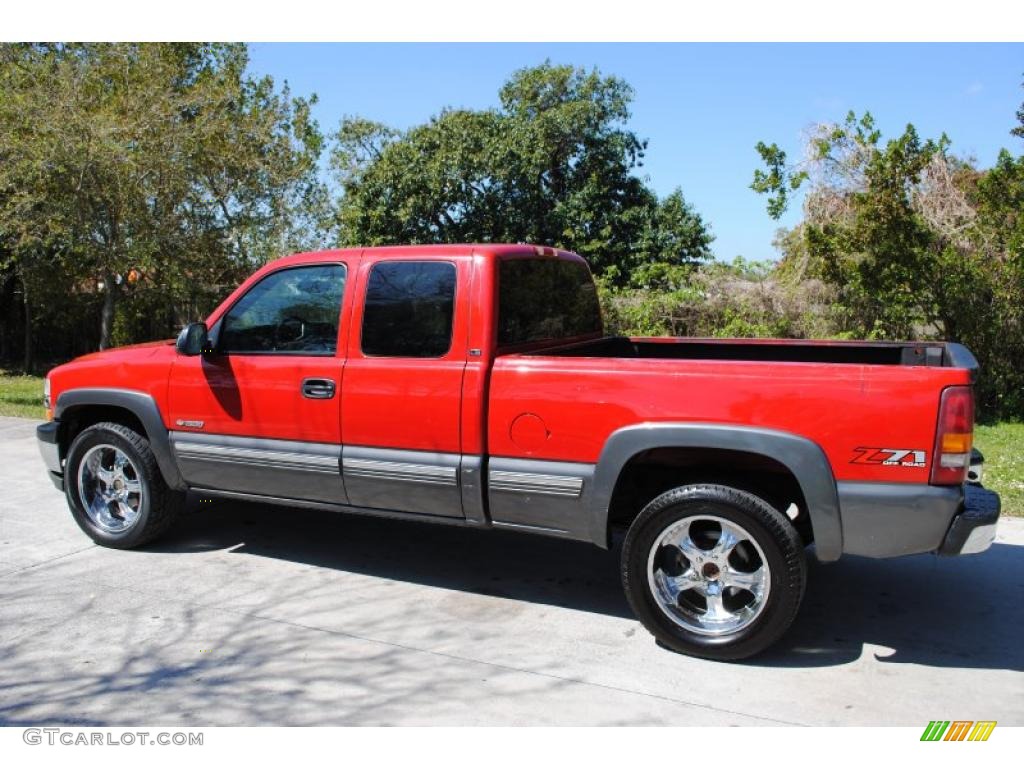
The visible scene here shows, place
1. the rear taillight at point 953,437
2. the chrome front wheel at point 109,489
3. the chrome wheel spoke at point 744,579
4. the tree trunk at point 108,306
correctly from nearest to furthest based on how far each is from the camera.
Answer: the rear taillight at point 953,437 < the chrome wheel spoke at point 744,579 < the chrome front wheel at point 109,489 < the tree trunk at point 108,306

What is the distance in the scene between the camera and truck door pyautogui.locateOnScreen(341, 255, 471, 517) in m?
4.52

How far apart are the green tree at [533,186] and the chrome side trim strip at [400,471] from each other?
15713 mm

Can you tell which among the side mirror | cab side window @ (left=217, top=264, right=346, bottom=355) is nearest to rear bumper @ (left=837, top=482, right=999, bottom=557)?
cab side window @ (left=217, top=264, right=346, bottom=355)

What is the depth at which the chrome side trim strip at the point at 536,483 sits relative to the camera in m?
4.25

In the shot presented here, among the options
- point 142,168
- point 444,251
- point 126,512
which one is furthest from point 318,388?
point 142,168

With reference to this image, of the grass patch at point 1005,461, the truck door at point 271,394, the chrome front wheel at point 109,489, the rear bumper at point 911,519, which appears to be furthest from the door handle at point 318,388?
the grass patch at point 1005,461

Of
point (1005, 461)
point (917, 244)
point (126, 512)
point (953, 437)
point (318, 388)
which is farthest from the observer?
point (917, 244)

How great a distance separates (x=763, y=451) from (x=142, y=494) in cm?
386

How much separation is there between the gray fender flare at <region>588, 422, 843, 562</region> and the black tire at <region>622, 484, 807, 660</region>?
0.15 metres

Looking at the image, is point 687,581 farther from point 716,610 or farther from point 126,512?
point 126,512

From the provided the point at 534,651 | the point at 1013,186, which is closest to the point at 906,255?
the point at 1013,186

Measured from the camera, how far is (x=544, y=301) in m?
5.14

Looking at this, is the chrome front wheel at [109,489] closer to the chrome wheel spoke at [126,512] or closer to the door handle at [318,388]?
the chrome wheel spoke at [126,512]

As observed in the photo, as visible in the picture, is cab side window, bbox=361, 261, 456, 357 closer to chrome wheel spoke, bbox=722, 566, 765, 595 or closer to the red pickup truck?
the red pickup truck
